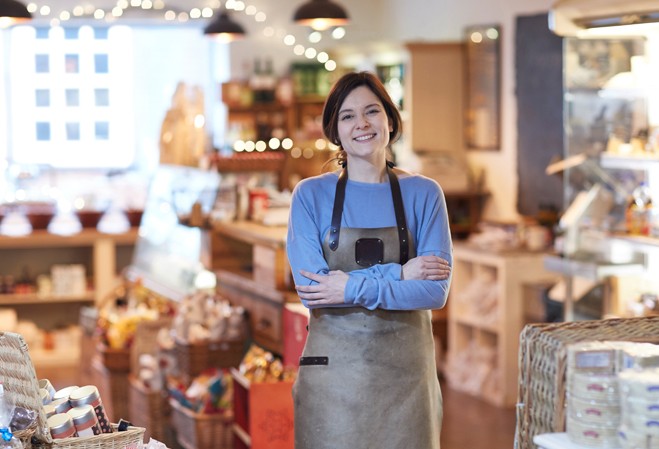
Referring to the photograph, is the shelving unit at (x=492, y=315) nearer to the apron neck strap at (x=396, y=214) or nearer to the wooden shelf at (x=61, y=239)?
the wooden shelf at (x=61, y=239)

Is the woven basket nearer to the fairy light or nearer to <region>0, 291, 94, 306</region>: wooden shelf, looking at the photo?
<region>0, 291, 94, 306</region>: wooden shelf

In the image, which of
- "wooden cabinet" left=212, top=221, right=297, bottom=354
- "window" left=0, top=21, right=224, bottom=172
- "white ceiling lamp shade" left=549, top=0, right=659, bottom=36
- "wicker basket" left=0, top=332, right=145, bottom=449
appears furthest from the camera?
"window" left=0, top=21, right=224, bottom=172

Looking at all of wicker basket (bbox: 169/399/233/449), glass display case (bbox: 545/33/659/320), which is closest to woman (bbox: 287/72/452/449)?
wicker basket (bbox: 169/399/233/449)

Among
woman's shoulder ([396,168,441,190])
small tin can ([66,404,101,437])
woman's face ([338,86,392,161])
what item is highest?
woman's face ([338,86,392,161])

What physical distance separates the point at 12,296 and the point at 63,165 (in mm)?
3623

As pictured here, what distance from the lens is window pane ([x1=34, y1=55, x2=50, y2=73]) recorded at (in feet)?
42.6

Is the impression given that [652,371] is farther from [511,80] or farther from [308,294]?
[511,80]

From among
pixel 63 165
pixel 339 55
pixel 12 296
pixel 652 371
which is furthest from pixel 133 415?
pixel 63 165

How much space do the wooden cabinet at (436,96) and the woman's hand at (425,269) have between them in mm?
6549

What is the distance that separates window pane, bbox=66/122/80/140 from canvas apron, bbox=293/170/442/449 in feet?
33.2

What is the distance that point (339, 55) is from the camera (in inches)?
461

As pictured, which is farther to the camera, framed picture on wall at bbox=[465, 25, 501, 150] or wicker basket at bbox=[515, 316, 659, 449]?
framed picture on wall at bbox=[465, 25, 501, 150]

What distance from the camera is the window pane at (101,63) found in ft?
43.3

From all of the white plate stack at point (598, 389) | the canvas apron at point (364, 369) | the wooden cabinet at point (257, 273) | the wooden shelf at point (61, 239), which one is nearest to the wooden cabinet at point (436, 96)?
the wooden shelf at point (61, 239)
